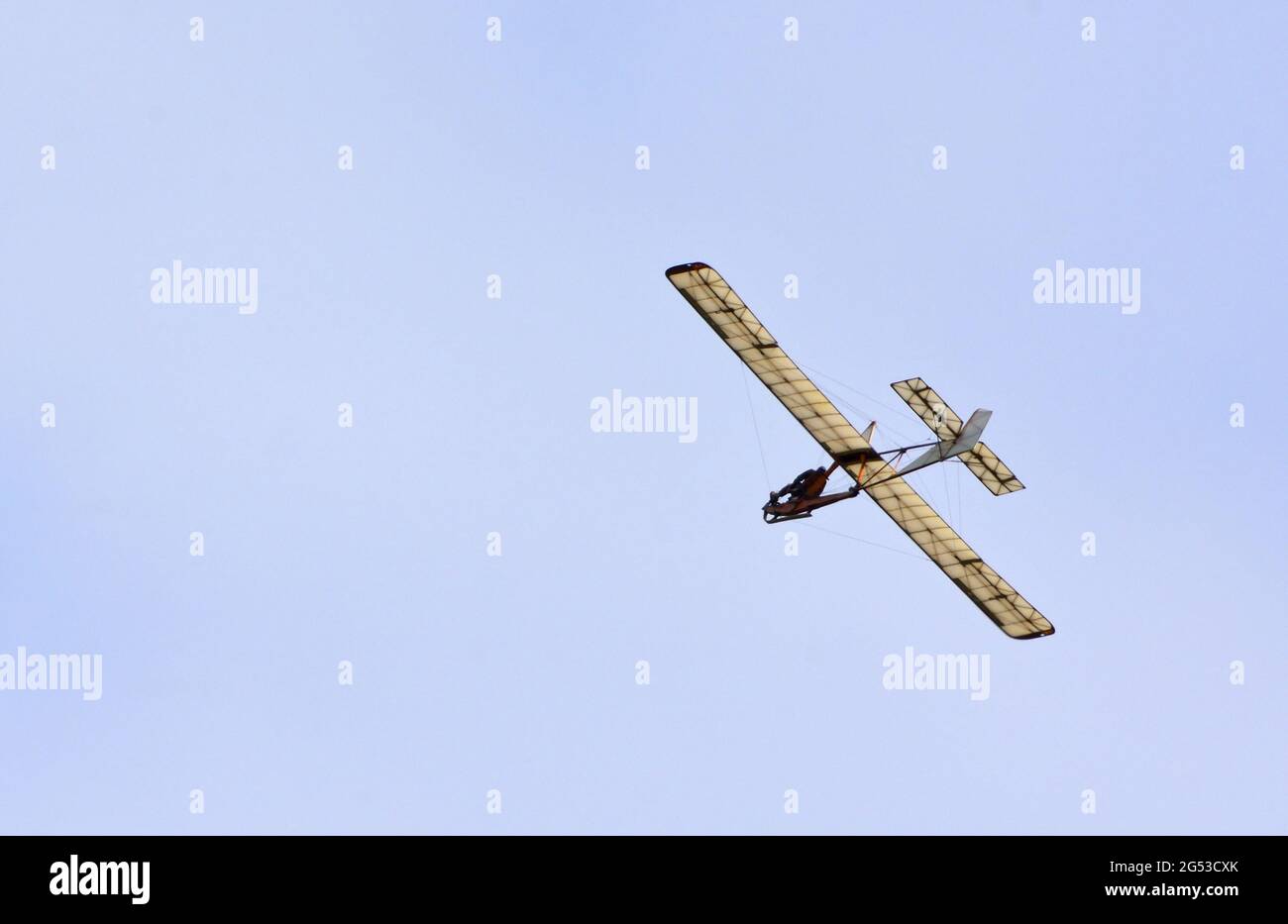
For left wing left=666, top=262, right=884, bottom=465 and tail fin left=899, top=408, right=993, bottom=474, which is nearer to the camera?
left wing left=666, top=262, right=884, bottom=465

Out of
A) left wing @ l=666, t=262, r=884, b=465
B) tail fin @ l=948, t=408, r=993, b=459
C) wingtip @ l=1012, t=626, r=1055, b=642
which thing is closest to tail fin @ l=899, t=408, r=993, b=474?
tail fin @ l=948, t=408, r=993, b=459

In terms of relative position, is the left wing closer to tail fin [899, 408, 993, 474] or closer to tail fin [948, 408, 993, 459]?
tail fin [899, 408, 993, 474]

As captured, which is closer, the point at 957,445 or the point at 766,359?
the point at 766,359

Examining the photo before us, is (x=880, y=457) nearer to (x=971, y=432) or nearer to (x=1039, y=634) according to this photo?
(x=971, y=432)

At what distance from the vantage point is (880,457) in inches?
2355

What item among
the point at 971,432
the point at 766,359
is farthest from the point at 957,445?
the point at 766,359

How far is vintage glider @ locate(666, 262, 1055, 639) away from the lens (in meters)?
58.5

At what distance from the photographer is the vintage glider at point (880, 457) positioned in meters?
58.5
